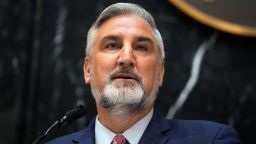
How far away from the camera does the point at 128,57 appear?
1.61 metres

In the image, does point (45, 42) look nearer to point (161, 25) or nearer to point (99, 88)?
point (161, 25)

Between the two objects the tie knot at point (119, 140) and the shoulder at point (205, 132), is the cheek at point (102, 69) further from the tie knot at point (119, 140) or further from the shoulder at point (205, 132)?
the shoulder at point (205, 132)

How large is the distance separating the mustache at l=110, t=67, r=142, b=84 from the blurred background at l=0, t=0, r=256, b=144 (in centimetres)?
79

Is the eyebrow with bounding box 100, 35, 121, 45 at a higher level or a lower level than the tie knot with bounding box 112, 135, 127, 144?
higher

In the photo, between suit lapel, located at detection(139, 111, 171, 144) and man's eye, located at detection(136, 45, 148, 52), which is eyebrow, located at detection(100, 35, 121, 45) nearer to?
man's eye, located at detection(136, 45, 148, 52)

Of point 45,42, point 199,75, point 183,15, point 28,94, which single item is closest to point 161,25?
point 183,15

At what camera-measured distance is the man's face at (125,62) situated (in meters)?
1.62

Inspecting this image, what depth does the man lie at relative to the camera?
1.62 meters

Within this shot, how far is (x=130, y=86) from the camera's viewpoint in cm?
161

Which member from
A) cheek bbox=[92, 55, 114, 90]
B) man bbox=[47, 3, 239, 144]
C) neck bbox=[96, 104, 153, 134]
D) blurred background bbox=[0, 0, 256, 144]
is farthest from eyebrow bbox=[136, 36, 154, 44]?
blurred background bbox=[0, 0, 256, 144]

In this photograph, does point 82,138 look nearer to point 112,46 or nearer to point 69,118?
point 69,118

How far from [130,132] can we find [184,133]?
0.18 metres

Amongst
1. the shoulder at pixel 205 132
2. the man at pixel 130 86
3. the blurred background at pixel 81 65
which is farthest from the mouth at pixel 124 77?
the blurred background at pixel 81 65

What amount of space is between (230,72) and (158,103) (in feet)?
1.19
